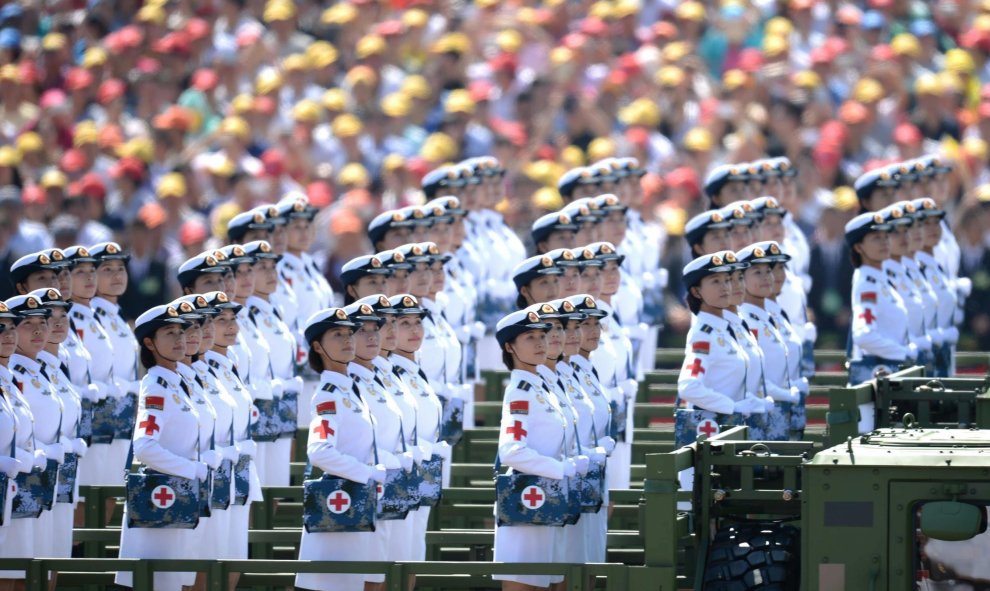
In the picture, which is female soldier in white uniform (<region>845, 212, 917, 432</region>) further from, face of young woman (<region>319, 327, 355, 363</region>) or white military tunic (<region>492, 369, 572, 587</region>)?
face of young woman (<region>319, 327, 355, 363</region>)

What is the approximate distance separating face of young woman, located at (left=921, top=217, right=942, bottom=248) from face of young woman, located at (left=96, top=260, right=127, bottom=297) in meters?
5.51

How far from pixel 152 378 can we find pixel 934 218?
658cm


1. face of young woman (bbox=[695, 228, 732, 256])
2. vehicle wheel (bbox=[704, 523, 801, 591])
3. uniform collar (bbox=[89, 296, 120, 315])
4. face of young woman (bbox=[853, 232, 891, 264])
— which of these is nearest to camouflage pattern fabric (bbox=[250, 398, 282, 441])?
uniform collar (bbox=[89, 296, 120, 315])

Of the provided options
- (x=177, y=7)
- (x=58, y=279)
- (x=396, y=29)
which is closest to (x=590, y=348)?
(x=58, y=279)

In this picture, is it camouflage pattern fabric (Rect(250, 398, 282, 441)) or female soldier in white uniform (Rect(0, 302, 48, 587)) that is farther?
camouflage pattern fabric (Rect(250, 398, 282, 441))

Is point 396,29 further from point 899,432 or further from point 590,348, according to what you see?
point 899,432

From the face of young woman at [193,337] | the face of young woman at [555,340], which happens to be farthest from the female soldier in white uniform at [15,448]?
the face of young woman at [555,340]

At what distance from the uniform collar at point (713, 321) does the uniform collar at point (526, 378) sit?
1.94 metres

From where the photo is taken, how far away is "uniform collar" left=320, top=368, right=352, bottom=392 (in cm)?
1173

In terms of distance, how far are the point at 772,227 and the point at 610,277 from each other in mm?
2076

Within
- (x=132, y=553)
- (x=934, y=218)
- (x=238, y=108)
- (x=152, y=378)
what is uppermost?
(x=238, y=108)

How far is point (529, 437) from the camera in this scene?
37.6ft

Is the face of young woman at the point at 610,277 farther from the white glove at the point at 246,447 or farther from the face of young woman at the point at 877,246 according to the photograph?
the white glove at the point at 246,447

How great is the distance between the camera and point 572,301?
12320 mm
